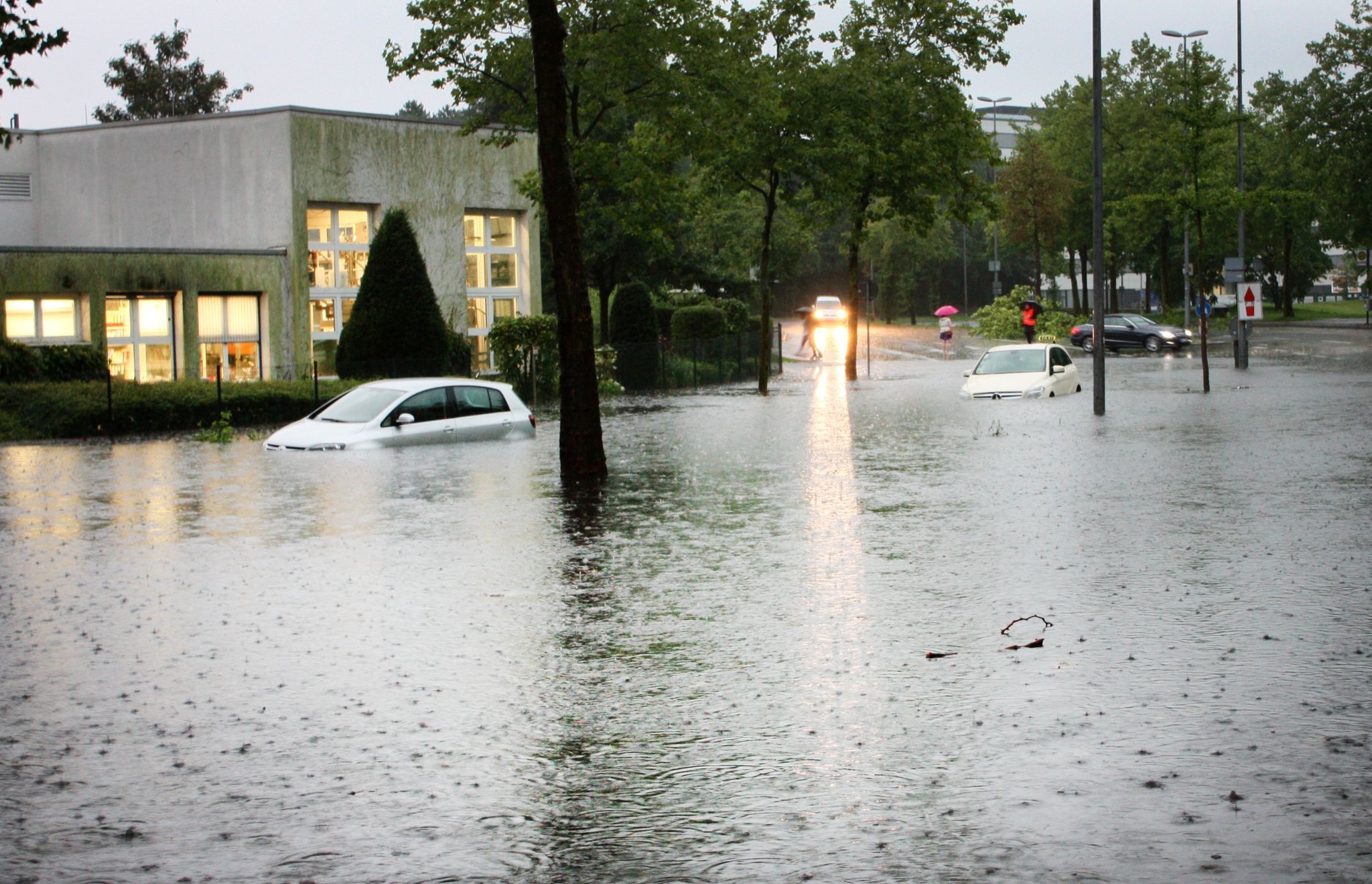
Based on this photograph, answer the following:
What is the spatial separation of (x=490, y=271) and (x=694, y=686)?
3966 centimetres

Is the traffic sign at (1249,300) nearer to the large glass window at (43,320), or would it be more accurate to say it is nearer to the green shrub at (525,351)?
the green shrub at (525,351)

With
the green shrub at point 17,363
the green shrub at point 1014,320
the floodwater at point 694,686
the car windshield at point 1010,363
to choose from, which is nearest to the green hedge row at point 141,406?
the green shrub at point 17,363

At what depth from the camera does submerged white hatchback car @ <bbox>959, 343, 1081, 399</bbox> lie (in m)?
34.6

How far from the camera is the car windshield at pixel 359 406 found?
23.4 metres

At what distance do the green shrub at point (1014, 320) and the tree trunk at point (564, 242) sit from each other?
182 feet

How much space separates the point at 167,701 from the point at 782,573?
5142 millimetres

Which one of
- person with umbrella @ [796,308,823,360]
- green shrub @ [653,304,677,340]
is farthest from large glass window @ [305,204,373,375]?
person with umbrella @ [796,308,823,360]

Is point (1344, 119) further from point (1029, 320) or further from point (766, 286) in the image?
point (766, 286)

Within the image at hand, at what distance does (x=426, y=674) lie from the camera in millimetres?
8258

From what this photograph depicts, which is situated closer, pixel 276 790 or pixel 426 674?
pixel 276 790

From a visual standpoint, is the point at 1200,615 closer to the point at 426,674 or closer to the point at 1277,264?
the point at 426,674

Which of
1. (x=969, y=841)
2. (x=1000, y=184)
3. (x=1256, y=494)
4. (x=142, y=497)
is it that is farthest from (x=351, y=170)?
(x=1000, y=184)

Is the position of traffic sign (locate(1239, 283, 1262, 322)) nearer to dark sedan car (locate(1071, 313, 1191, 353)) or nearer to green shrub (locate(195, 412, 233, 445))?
dark sedan car (locate(1071, 313, 1191, 353))

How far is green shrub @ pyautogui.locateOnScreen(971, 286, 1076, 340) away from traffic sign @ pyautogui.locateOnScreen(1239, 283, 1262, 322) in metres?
27.6
